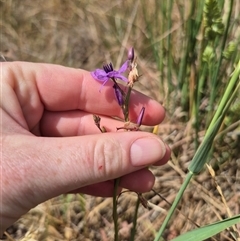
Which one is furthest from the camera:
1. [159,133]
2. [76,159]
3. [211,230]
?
[159,133]

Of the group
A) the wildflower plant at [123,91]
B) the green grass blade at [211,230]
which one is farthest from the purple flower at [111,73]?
the green grass blade at [211,230]

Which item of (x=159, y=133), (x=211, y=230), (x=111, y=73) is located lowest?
(x=159, y=133)

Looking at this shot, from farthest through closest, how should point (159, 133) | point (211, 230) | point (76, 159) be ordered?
1. point (159, 133)
2. point (76, 159)
3. point (211, 230)

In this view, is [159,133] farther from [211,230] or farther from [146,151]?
[211,230]

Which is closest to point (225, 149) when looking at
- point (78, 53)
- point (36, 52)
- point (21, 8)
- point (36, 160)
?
point (36, 160)

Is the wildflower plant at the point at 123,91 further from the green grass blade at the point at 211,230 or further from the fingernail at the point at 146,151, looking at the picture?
the green grass blade at the point at 211,230

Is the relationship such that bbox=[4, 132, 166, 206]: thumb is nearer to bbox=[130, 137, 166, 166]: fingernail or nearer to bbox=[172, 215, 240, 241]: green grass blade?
bbox=[130, 137, 166, 166]: fingernail

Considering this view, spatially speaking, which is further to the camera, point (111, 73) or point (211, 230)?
point (111, 73)

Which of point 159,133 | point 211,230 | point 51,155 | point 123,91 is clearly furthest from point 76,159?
point 159,133
